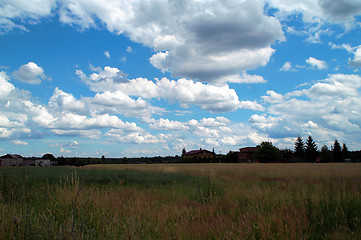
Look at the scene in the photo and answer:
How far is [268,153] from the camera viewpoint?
8981cm

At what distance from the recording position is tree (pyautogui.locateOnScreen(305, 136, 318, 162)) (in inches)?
3932

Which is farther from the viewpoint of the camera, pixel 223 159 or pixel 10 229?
pixel 223 159

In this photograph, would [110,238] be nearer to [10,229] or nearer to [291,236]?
[10,229]

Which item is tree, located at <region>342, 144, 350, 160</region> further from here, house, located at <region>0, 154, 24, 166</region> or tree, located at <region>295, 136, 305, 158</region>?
house, located at <region>0, 154, 24, 166</region>

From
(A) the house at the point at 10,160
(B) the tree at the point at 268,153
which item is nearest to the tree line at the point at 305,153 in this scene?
(B) the tree at the point at 268,153

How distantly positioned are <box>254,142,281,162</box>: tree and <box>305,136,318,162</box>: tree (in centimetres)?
1815

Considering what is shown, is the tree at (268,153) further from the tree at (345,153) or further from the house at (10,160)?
the house at (10,160)

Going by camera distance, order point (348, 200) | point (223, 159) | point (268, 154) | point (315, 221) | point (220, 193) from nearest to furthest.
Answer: point (315, 221) < point (348, 200) < point (220, 193) < point (268, 154) < point (223, 159)

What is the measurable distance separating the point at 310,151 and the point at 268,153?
24.2 meters

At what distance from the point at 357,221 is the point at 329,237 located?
140 centimetres

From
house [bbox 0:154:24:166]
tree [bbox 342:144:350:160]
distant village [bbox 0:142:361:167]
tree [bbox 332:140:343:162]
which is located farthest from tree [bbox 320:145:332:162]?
house [bbox 0:154:24:166]

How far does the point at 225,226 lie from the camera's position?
5.30 meters

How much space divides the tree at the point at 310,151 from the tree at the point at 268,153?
715 inches

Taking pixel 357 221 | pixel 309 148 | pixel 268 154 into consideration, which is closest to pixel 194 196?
pixel 357 221
